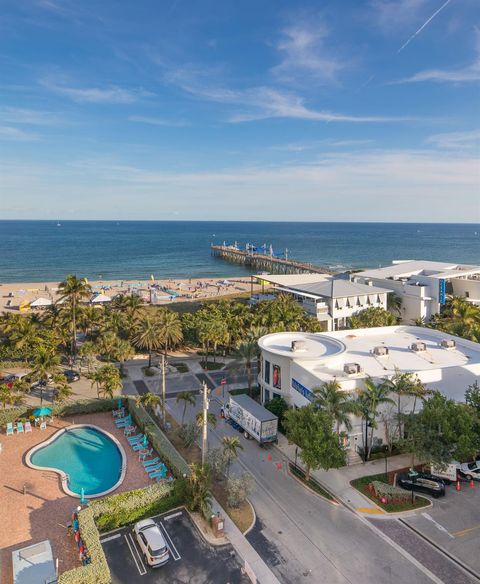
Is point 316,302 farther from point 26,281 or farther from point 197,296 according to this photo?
point 26,281

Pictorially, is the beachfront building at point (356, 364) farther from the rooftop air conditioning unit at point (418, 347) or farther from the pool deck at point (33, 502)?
the pool deck at point (33, 502)

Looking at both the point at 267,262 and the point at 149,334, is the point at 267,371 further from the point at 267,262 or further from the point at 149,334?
the point at 267,262

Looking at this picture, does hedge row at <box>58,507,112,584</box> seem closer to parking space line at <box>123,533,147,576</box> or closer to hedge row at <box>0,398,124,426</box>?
parking space line at <box>123,533,147,576</box>

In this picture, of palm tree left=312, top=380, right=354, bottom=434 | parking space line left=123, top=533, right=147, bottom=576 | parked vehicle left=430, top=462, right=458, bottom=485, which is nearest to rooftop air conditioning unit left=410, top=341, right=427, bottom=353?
parked vehicle left=430, top=462, right=458, bottom=485

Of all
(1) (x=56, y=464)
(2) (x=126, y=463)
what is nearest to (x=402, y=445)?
(2) (x=126, y=463)

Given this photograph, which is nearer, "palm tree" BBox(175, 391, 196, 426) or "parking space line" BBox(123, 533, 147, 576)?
"parking space line" BBox(123, 533, 147, 576)

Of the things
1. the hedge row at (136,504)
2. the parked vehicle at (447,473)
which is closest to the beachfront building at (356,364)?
the parked vehicle at (447,473)
